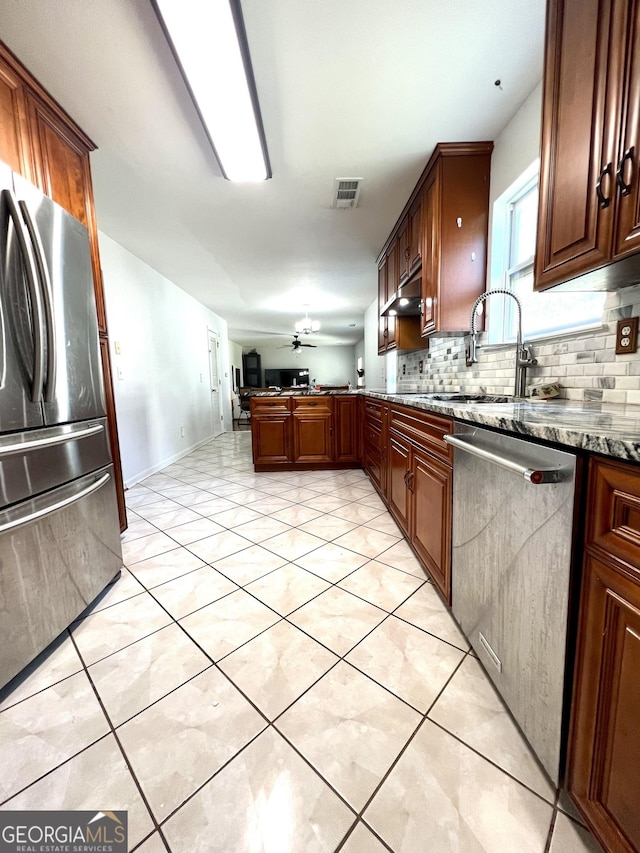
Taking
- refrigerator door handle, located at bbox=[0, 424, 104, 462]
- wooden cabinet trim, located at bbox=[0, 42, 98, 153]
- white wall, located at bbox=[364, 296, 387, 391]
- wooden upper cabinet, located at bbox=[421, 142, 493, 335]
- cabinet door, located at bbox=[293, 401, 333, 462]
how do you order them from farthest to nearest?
white wall, located at bbox=[364, 296, 387, 391] < cabinet door, located at bbox=[293, 401, 333, 462] < wooden upper cabinet, located at bbox=[421, 142, 493, 335] < wooden cabinet trim, located at bbox=[0, 42, 98, 153] < refrigerator door handle, located at bbox=[0, 424, 104, 462]

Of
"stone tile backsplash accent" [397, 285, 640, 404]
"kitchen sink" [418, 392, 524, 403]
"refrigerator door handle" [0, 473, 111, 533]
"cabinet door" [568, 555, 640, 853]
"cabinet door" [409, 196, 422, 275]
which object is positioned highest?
"cabinet door" [409, 196, 422, 275]

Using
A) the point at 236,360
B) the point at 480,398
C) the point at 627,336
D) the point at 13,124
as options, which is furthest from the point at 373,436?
the point at 236,360

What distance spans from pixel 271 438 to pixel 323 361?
8687mm

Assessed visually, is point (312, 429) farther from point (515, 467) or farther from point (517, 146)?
point (515, 467)

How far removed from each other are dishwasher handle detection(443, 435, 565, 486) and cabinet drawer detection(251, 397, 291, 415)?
266 cm

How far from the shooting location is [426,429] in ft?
5.01

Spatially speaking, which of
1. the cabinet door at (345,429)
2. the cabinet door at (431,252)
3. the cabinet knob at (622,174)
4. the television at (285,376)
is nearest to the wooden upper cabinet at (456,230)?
the cabinet door at (431,252)

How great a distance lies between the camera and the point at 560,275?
3.72ft

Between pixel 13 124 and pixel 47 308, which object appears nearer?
pixel 47 308

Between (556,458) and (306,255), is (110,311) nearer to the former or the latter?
(306,255)

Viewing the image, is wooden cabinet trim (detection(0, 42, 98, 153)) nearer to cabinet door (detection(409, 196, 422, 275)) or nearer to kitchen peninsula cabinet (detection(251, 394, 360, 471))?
cabinet door (detection(409, 196, 422, 275))

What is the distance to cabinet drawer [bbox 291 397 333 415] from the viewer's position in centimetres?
367

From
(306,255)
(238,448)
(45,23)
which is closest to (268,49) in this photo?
(45,23)

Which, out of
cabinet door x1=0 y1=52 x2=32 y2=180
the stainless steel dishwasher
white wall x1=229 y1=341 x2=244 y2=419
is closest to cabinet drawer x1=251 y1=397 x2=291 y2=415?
cabinet door x1=0 y1=52 x2=32 y2=180
